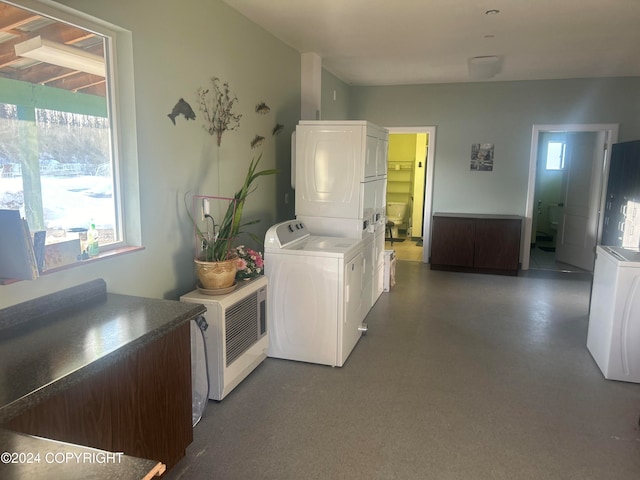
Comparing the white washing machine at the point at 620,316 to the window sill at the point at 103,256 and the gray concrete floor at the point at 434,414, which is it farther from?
the window sill at the point at 103,256

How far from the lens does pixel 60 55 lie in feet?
7.33

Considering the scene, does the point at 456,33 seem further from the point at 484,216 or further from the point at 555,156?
the point at 555,156

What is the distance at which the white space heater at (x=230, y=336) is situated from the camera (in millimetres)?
2742

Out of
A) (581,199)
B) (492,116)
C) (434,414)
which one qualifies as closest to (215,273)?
(434,414)

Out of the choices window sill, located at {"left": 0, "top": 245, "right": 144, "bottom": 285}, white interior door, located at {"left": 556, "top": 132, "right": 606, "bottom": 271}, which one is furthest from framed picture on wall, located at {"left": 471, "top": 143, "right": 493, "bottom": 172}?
window sill, located at {"left": 0, "top": 245, "right": 144, "bottom": 285}

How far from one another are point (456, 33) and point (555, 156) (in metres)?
5.15

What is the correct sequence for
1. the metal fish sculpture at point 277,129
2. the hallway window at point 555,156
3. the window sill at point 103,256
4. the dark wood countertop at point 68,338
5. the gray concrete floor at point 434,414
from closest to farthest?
the dark wood countertop at point 68,338 < the window sill at point 103,256 < the gray concrete floor at point 434,414 < the metal fish sculpture at point 277,129 < the hallway window at point 555,156

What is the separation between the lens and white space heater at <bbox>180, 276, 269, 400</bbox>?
2742 millimetres

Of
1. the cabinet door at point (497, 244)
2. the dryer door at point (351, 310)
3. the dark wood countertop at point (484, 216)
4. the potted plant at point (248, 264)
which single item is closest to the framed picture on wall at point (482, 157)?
the dark wood countertop at point (484, 216)

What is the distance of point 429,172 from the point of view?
6.83 meters

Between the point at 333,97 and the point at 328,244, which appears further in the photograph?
the point at 333,97

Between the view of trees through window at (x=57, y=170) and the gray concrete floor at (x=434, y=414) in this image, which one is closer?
the view of trees through window at (x=57, y=170)

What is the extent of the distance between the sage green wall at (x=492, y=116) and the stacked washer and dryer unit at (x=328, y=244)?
2.26 meters

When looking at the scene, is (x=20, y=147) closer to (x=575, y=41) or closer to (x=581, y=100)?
(x=575, y=41)
